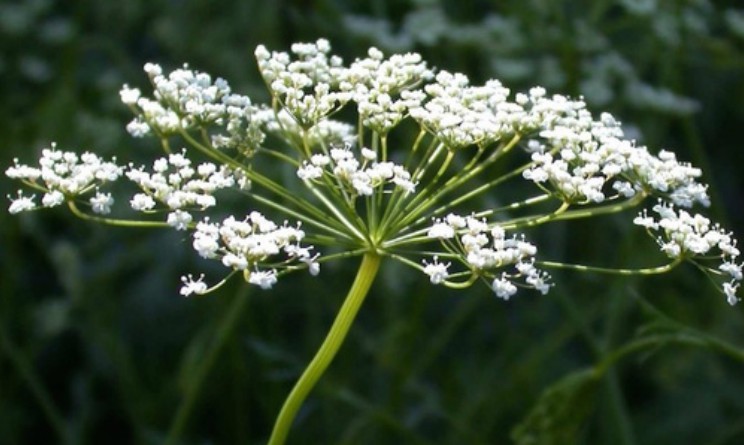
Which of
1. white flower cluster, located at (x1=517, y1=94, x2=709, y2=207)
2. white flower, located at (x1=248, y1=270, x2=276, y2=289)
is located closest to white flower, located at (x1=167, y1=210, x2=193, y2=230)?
white flower, located at (x1=248, y1=270, x2=276, y2=289)

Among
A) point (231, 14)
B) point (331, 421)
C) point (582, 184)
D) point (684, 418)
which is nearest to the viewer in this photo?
point (582, 184)

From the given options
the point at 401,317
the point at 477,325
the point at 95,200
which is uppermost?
the point at 477,325

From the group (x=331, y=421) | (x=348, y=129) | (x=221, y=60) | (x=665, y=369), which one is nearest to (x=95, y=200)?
(x=348, y=129)

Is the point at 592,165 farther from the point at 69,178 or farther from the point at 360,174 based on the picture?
the point at 69,178

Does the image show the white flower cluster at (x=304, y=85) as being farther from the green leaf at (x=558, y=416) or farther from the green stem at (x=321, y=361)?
the green leaf at (x=558, y=416)

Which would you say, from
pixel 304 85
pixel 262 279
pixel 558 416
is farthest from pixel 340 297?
pixel 262 279

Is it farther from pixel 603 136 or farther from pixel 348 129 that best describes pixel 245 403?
pixel 603 136

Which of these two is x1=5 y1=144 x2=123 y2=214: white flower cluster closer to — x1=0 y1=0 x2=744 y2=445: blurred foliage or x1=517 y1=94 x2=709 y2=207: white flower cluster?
x1=517 y1=94 x2=709 y2=207: white flower cluster
